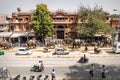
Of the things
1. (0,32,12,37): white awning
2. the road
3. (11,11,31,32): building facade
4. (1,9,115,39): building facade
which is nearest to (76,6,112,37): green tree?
(1,9,115,39): building facade

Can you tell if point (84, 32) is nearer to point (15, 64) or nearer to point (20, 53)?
point (20, 53)

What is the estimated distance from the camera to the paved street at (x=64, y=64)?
2947 centimetres

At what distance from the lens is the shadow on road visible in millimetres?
27845

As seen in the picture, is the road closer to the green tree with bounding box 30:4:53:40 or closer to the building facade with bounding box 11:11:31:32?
the green tree with bounding box 30:4:53:40

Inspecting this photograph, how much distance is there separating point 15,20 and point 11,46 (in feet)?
48.0

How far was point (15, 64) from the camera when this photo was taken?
119ft

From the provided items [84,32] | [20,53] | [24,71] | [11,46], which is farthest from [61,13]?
[24,71]

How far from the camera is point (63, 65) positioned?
1368 inches

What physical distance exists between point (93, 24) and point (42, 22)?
12.2m

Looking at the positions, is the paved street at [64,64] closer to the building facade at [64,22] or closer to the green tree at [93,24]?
the green tree at [93,24]

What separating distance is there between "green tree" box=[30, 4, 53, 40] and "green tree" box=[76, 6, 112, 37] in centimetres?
774

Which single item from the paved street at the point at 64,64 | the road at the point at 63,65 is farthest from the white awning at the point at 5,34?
the road at the point at 63,65

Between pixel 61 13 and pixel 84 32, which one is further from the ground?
pixel 61 13

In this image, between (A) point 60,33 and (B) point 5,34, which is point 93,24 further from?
(B) point 5,34
